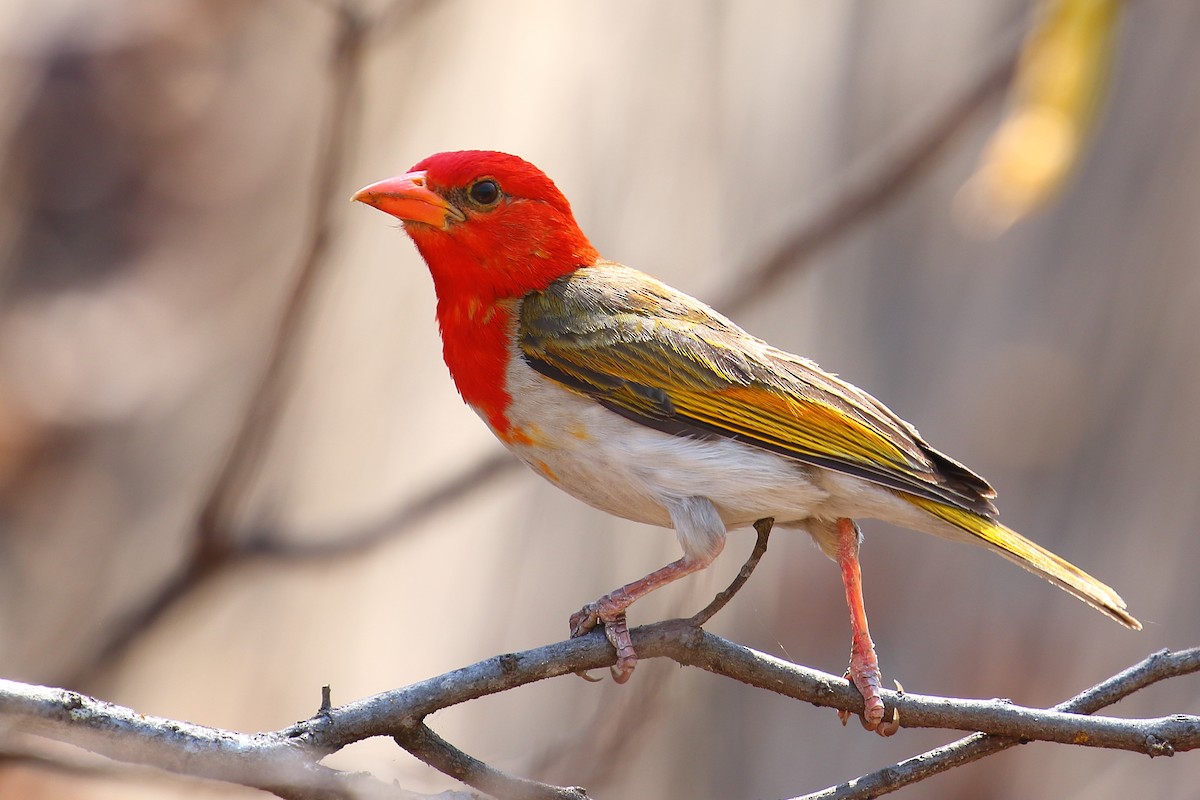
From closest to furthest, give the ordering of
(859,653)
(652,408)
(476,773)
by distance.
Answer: (476,773), (859,653), (652,408)

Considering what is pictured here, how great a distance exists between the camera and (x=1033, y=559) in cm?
322

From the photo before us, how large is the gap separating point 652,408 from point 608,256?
1.58 metres

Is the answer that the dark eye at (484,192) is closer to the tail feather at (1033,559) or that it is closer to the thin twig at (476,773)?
the tail feather at (1033,559)

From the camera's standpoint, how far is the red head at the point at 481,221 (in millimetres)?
3574

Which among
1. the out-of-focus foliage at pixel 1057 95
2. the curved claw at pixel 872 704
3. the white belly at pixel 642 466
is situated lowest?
the curved claw at pixel 872 704

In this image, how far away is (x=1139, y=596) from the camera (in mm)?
5688

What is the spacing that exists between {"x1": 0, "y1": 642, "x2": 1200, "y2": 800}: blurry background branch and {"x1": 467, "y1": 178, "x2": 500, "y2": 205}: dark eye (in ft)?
4.46

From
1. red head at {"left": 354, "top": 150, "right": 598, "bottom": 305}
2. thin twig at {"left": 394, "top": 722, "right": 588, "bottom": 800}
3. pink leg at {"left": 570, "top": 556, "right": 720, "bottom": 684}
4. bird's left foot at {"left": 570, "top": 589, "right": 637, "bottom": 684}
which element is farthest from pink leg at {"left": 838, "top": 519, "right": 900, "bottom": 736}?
red head at {"left": 354, "top": 150, "right": 598, "bottom": 305}

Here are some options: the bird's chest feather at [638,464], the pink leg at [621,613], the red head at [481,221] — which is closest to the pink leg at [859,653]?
the bird's chest feather at [638,464]

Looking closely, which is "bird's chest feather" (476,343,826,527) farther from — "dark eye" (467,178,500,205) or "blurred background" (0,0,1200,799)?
"blurred background" (0,0,1200,799)

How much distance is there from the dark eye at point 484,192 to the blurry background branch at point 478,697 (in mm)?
1359

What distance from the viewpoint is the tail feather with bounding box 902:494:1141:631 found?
3.11 meters

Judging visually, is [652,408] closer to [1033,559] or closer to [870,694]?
[870,694]

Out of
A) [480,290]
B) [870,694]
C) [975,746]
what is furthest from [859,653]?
[480,290]
